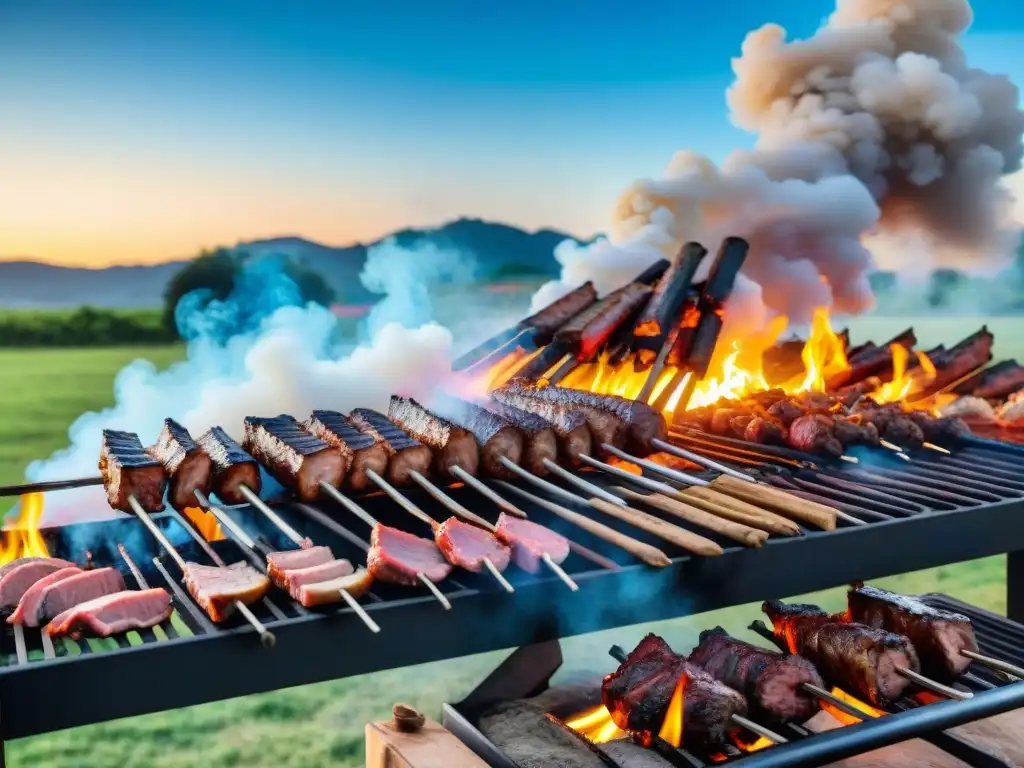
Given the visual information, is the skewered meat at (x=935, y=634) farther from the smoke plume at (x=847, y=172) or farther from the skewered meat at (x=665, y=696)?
the smoke plume at (x=847, y=172)

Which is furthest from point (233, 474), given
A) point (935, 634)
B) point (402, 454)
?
point (935, 634)

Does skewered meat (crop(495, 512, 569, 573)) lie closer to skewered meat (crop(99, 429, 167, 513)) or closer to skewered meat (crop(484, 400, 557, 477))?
skewered meat (crop(484, 400, 557, 477))

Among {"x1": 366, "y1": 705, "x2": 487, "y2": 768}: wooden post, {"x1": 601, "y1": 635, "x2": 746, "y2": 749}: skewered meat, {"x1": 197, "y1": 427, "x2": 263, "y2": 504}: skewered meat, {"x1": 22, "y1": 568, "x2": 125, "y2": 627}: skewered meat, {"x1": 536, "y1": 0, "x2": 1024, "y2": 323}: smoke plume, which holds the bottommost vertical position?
{"x1": 366, "y1": 705, "x2": 487, "y2": 768}: wooden post

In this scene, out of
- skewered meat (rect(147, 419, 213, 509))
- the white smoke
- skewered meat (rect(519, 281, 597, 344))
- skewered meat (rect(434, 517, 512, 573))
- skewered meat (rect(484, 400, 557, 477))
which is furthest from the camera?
skewered meat (rect(519, 281, 597, 344))

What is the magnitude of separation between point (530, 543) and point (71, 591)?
145 cm

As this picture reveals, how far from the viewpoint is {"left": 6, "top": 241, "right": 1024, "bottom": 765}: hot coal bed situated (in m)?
2.62

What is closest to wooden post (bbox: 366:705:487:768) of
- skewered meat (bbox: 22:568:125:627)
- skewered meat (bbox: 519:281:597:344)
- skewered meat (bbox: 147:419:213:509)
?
skewered meat (bbox: 22:568:125:627)

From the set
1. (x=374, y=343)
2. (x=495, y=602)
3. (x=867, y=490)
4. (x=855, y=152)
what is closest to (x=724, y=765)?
(x=495, y=602)

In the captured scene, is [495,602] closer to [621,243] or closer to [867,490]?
[867,490]

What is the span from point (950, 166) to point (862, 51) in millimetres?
1525

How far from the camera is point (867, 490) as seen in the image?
13.9 ft

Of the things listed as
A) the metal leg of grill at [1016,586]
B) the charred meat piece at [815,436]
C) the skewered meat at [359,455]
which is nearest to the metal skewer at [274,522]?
the skewered meat at [359,455]

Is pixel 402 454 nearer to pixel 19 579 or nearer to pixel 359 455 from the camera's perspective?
pixel 359 455

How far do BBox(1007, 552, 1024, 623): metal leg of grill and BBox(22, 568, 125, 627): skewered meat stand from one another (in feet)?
15.3
